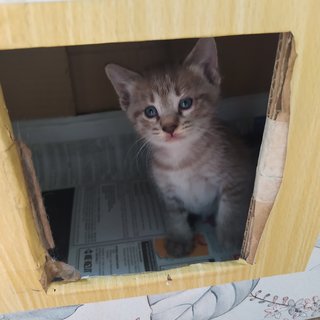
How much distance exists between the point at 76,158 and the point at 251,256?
724mm

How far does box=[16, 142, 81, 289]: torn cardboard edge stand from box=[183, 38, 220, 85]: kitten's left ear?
459 millimetres

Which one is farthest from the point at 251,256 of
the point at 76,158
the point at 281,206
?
the point at 76,158

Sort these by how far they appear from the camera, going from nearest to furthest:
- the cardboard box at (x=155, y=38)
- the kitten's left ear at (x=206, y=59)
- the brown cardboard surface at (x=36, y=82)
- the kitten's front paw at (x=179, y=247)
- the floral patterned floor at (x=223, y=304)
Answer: the cardboard box at (x=155, y=38) → the floral patterned floor at (x=223, y=304) → the kitten's left ear at (x=206, y=59) → the kitten's front paw at (x=179, y=247) → the brown cardboard surface at (x=36, y=82)

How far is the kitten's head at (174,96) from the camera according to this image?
2.97 feet

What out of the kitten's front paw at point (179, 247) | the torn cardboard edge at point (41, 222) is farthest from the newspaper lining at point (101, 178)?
the torn cardboard edge at point (41, 222)

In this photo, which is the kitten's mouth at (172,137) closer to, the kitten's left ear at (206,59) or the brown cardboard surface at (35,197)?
the kitten's left ear at (206,59)

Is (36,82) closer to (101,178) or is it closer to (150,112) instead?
(101,178)

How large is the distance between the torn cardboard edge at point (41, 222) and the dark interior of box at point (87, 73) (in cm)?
40

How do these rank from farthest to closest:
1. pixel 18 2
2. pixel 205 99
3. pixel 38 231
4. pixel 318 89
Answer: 1. pixel 205 99
2. pixel 38 231
3. pixel 318 89
4. pixel 18 2

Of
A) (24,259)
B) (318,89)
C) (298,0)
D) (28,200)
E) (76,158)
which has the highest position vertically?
(298,0)

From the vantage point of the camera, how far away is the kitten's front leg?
39.6 inches

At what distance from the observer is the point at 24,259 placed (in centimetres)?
68

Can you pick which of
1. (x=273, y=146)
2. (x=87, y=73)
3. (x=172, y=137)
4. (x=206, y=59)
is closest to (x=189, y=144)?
(x=172, y=137)

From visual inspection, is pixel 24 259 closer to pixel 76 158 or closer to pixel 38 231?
pixel 38 231
